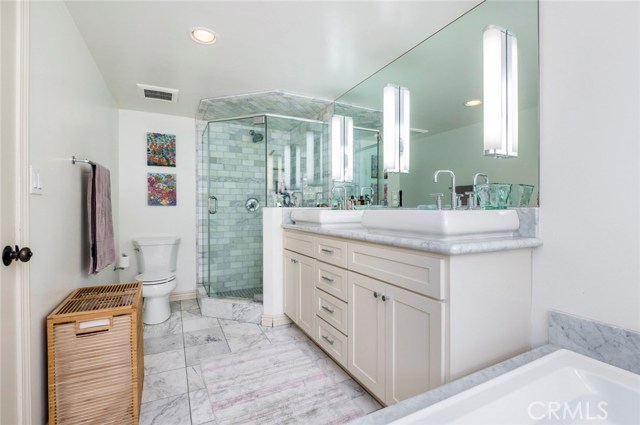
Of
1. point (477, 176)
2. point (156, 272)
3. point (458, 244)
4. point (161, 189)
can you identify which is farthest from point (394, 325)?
point (161, 189)

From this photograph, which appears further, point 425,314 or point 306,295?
point 306,295

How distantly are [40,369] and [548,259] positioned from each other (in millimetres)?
2269

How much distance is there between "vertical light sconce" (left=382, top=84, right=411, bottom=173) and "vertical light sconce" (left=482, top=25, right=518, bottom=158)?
636mm

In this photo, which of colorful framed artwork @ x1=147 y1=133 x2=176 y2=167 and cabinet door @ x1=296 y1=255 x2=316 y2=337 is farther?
colorful framed artwork @ x1=147 y1=133 x2=176 y2=167

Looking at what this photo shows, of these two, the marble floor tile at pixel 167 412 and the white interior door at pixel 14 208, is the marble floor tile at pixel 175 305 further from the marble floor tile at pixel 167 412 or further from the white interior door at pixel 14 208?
the white interior door at pixel 14 208

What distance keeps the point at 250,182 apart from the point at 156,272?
4.25 feet

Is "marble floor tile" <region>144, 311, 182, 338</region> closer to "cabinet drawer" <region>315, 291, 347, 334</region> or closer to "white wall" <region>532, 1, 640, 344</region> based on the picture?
"cabinet drawer" <region>315, 291, 347, 334</region>

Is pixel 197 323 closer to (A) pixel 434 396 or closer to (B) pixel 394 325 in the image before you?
(B) pixel 394 325

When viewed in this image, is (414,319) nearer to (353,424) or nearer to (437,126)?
(353,424)

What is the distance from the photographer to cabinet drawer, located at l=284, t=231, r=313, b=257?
223 cm

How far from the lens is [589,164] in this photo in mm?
1133

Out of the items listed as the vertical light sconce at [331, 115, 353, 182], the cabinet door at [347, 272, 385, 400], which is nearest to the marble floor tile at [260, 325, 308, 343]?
the cabinet door at [347, 272, 385, 400]

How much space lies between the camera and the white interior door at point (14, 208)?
111 cm

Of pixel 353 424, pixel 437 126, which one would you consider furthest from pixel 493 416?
pixel 437 126
